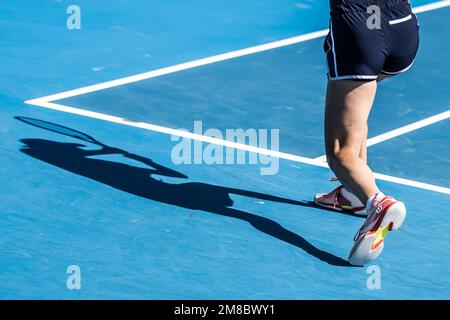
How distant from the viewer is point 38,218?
27.4 ft

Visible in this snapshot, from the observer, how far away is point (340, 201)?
28.9 ft

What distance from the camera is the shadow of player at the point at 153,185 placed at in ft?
27.7

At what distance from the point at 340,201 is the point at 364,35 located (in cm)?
169

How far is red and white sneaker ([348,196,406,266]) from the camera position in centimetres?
756

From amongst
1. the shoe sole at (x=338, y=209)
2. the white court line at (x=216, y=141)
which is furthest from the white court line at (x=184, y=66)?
the shoe sole at (x=338, y=209)

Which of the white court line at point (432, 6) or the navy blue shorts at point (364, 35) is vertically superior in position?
the white court line at point (432, 6)

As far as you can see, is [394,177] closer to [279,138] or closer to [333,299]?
[279,138]

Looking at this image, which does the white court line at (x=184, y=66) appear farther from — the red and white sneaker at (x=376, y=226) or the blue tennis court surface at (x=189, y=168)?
the red and white sneaker at (x=376, y=226)

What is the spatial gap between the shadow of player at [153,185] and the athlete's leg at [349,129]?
1.98 feet

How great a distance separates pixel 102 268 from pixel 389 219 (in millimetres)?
2054

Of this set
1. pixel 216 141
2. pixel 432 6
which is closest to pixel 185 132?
pixel 216 141

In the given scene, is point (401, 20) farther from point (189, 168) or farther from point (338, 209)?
point (189, 168)

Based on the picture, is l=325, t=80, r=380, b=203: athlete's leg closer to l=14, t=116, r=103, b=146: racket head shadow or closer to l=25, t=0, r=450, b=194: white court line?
l=25, t=0, r=450, b=194: white court line

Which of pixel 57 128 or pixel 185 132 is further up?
pixel 57 128
